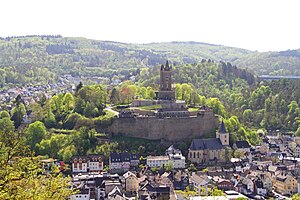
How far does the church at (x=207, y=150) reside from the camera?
46.4 metres

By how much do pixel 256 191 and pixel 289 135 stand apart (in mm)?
26298

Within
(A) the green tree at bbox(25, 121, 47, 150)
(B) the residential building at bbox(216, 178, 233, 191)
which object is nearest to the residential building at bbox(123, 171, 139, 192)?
(B) the residential building at bbox(216, 178, 233, 191)

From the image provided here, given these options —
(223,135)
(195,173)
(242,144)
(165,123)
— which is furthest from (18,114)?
(242,144)

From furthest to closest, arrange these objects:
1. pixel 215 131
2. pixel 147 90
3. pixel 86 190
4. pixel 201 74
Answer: pixel 201 74 → pixel 147 90 → pixel 215 131 → pixel 86 190

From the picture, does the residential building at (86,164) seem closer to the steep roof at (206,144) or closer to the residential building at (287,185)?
the steep roof at (206,144)

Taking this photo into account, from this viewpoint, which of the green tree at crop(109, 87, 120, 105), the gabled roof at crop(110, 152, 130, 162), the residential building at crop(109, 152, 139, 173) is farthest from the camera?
the green tree at crop(109, 87, 120, 105)

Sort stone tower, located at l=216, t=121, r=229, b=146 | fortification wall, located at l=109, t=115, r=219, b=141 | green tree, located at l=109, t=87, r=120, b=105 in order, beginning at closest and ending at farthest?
fortification wall, located at l=109, t=115, r=219, b=141 < stone tower, located at l=216, t=121, r=229, b=146 < green tree, located at l=109, t=87, r=120, b=105

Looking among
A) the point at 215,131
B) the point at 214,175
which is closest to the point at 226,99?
the point at 215,131

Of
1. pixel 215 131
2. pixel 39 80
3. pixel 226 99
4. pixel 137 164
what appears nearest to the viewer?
pixel 137 164

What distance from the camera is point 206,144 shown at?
4697cm

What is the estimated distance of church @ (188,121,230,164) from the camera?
46438 millimetres

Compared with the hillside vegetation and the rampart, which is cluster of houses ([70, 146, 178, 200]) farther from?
the hillside vegetation

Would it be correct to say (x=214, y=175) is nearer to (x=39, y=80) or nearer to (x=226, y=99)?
(x=226, y=99)

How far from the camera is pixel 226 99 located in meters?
78.5
